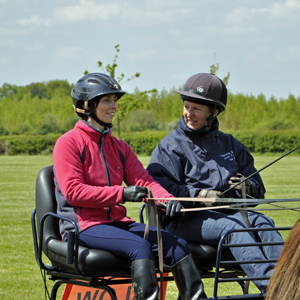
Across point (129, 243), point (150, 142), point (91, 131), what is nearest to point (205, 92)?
point (91, 131)

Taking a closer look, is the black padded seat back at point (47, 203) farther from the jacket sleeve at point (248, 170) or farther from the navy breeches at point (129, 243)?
the jacket sleeve at point (248, 170)

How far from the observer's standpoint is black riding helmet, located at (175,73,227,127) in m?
3.38

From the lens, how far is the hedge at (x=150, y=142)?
31547 millimetres

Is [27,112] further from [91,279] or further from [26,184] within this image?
[91,279]

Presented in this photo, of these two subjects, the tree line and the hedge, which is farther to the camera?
the tree line

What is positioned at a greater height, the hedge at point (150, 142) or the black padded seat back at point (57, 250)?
the black padded seat back at point (57, 250)

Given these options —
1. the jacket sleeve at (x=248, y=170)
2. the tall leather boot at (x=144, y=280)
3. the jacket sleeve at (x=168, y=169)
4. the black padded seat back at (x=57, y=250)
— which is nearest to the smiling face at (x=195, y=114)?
the jacket sleeve at (x=168, y=169)

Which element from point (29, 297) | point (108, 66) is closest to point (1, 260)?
point (29, 297)

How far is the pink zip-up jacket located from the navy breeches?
9cm

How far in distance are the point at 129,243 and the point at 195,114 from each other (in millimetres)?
1273

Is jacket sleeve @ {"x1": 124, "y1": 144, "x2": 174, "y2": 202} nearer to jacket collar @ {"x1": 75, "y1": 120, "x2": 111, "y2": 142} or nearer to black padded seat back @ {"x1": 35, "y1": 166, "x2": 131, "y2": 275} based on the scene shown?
jacket collar @ {"x1": 75, "y1": 120, "x2": 111, "y2": 142}

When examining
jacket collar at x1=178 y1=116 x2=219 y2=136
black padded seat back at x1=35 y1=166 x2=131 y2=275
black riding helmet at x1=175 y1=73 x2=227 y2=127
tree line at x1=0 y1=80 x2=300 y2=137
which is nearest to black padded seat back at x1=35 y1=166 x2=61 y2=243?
black padded seat back at x1=35 y1=166 x2=131 y2=275

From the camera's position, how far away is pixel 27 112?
195 feet

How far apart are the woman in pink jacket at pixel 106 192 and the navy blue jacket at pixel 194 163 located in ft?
0.62
